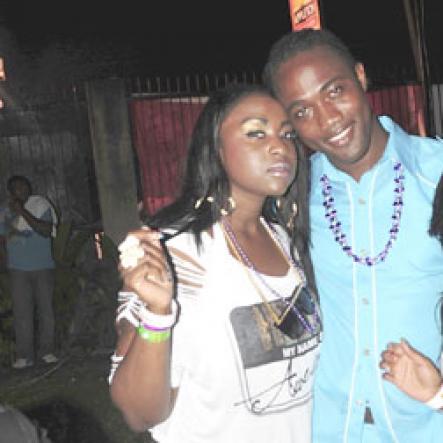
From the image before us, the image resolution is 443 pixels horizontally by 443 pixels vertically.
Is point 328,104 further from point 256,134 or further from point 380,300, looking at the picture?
point 380,300

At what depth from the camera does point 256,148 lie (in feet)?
7.48

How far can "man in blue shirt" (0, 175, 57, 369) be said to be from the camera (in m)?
6.54

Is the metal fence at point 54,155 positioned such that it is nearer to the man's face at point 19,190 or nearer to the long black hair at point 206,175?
the man's face at point 19,190

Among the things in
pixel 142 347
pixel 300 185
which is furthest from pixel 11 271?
pixel 142 347

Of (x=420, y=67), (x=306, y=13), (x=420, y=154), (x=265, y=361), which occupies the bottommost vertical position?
(x=265, y=361)

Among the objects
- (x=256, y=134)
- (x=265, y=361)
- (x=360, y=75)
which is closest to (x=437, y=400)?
(x=265, y=361)

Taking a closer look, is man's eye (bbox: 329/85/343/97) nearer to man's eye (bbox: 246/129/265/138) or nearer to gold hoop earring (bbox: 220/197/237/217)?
man's eye (bbox: 246/129/265/138)

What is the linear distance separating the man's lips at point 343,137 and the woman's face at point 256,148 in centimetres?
17

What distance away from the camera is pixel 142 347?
71.1 inches

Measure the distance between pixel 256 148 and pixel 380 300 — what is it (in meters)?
0.73

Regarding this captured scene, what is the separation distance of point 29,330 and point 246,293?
507 cm

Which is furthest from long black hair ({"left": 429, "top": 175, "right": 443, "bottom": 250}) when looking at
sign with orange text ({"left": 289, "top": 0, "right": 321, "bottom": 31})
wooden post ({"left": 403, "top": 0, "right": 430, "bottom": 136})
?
sign with orange text ({"left": 289, "top": 0, "right": 321, "bottom": 31})

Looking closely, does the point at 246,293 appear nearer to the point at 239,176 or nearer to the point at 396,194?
the point at 239,176

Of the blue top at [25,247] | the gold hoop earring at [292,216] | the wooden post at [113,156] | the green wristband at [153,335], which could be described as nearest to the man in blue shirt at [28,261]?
the blue top at [25,247]
